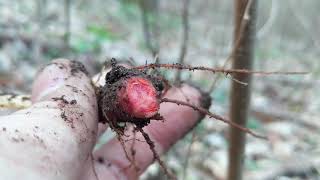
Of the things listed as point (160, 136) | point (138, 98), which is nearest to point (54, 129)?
point (138, 98)

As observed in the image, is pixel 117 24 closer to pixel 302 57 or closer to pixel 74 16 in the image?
pixel 74 16

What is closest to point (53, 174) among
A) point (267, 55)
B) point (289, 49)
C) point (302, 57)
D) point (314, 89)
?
point (314, 89)

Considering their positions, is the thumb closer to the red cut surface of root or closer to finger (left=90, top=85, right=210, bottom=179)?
the red cut surface of root

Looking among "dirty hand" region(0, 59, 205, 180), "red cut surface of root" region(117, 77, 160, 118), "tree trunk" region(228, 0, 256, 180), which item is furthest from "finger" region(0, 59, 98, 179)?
"tree trunk" region(228, 0, 256, 180)

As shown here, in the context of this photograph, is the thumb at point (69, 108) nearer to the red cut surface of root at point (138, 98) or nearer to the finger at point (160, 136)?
the red cut surface of root at point (138, 98)

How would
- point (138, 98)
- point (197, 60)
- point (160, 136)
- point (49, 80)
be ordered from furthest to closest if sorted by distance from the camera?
point (197, 60) → point (160, 136) → point (49, 80) → point (138, 98)

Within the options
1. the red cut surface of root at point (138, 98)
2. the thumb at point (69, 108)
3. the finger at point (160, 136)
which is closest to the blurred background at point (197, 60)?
the finger at point (160, 136)

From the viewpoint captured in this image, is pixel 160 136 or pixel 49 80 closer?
pixel 49 80

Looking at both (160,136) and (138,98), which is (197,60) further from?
(138,98)
